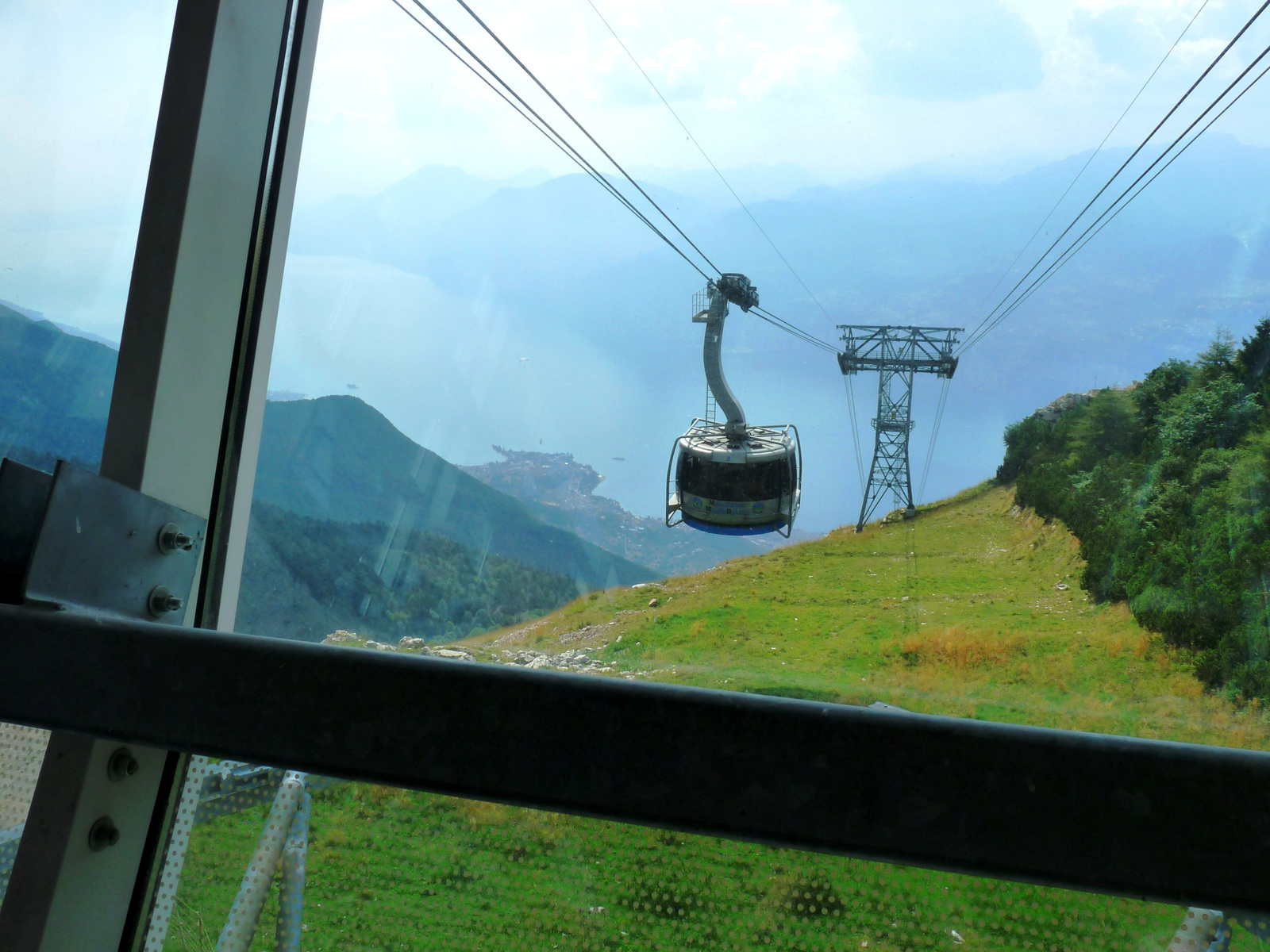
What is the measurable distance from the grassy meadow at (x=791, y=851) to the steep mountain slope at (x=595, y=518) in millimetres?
306

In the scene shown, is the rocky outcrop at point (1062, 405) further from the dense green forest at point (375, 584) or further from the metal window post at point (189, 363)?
the metal window post at point (189, 363)

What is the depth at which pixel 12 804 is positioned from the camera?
2.72ft

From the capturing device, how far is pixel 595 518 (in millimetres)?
1728

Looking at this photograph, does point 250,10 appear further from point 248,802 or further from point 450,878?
point 450,878

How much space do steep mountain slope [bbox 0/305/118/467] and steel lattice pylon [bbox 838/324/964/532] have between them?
4.02 ft

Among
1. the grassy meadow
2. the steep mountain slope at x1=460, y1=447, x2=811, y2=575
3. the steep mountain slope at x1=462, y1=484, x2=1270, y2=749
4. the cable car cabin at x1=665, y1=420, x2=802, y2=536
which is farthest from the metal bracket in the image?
the cable car cabin at x1=665, y1=420, x2=802, y2=536

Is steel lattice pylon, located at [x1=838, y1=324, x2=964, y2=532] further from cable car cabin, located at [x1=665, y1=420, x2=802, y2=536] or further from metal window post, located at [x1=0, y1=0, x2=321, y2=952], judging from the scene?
metal window post, located at [x1=0, y1=0, x2=321, y2=952]

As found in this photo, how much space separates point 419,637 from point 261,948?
0.56m

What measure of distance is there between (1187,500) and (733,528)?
44.1 inches

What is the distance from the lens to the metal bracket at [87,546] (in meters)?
0.68

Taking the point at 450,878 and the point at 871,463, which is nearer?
the point at 450,878

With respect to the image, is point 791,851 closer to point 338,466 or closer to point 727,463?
point 338,466

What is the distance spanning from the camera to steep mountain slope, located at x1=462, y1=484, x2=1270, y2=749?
100cm

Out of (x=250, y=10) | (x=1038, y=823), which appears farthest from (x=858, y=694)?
(x=250, y=10)
